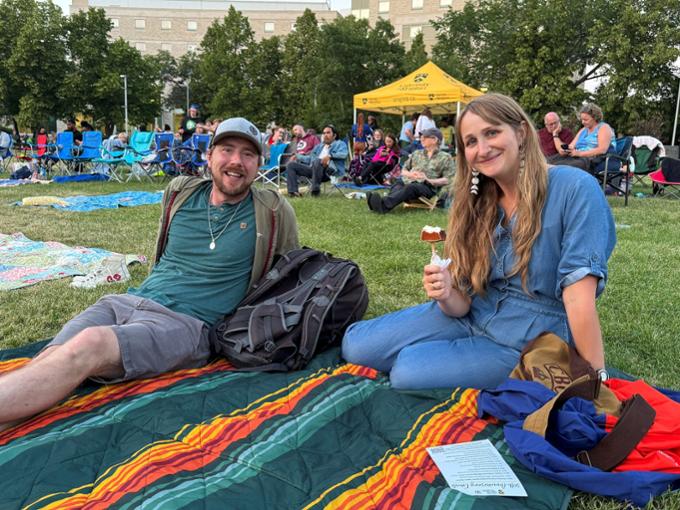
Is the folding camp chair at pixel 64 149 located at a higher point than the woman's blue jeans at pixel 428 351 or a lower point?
higher

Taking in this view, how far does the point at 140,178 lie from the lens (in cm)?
1413

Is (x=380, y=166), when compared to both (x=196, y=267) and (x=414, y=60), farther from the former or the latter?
(x=414, y=60)

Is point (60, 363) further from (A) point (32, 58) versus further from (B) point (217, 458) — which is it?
(A) point (32, 58)

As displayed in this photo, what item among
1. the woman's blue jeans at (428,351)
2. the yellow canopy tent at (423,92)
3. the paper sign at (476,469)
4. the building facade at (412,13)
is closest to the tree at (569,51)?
the yellow canopy tent at (423,92)

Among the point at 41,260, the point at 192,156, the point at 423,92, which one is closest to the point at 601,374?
the point at 41,260

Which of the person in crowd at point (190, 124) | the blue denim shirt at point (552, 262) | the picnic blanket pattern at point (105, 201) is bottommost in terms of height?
the picnic blanket pattern at point (105, 201)

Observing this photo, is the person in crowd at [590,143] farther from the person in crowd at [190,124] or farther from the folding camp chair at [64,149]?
the folding camp chair at [64,149]

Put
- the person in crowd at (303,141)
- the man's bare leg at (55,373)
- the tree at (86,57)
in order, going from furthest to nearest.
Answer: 1. the tree at (86,57)
2. the person in crowd at (303,141)
3. the man's bare leg at (55,373)

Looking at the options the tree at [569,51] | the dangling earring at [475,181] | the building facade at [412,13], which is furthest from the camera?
the building facade at [412,13]

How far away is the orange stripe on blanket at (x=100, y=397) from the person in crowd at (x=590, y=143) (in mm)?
7657

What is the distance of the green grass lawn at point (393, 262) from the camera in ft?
10.6

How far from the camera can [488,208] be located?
2.44m

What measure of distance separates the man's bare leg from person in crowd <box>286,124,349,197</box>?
871 cm

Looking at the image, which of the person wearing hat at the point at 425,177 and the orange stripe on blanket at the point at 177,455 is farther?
the person wearing hat at the point at 425,177
